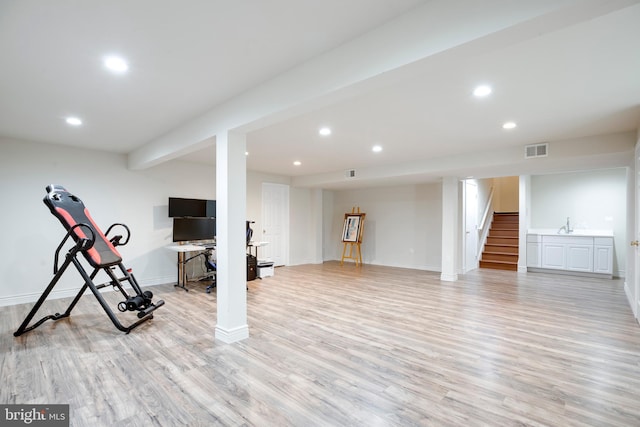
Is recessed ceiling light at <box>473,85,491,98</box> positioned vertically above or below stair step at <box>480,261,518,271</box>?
above

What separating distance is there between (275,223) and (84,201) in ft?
13.2

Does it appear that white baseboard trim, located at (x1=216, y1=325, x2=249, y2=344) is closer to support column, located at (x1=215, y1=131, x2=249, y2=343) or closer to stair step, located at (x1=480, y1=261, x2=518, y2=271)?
support column, located at (x1=215, y1=131, x2=249, y2=343)

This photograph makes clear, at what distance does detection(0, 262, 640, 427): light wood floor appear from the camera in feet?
6.49

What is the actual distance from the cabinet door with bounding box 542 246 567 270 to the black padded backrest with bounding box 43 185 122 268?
27.5 ft

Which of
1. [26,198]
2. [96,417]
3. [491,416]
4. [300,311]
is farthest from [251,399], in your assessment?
[26,198]

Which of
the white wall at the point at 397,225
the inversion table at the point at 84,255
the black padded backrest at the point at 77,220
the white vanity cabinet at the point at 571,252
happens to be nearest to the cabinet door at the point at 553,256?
the white vanity cabinet at the point at 571,252

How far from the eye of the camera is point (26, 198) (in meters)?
4.62

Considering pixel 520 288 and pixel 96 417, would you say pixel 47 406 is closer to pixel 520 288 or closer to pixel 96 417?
pixel 96 417

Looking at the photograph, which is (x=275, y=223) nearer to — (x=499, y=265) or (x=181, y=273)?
(x=181, y=273)

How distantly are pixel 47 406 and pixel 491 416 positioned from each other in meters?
2.93

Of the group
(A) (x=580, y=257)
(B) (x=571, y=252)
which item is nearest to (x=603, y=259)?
(A) (x=580, y=257)

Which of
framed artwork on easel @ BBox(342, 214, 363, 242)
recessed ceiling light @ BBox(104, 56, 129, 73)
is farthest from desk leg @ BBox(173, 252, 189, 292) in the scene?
framed artwork on easel @ BBox(342, 214, 363, 242)

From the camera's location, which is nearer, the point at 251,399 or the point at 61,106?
the point at 251,399

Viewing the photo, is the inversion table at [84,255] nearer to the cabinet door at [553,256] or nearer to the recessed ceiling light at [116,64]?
the recessed ceiling light at [116,64]
